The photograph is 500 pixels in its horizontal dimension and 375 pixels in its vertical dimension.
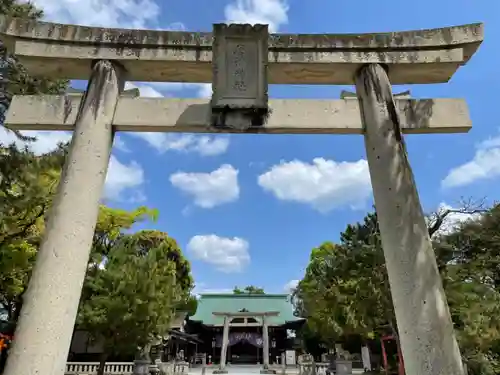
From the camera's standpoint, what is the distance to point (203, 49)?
4.80 metres

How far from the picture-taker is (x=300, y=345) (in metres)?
33.8

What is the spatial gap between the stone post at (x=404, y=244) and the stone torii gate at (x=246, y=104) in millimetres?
13

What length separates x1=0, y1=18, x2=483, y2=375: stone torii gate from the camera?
3.90 m

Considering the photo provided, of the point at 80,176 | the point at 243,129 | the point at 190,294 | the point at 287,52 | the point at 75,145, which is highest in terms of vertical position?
the point at 190,294

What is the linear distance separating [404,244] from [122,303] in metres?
11.1

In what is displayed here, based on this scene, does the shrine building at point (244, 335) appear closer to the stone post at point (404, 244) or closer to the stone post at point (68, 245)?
the stone post at point (404, 244)

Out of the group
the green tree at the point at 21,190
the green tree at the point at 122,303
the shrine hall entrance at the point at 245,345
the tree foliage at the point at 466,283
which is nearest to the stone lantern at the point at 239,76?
the green tree at the point at 21,190

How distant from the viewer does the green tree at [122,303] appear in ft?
41.7

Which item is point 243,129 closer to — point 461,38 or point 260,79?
point 260,79

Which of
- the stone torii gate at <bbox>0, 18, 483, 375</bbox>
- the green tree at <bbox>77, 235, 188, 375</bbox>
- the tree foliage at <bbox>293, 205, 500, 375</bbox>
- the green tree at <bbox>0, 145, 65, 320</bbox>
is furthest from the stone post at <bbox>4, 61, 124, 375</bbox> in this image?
the green tree at <bbox>77, 235, 188, 375</bbox>

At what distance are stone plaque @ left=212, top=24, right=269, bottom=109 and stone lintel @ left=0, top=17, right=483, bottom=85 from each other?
187 millimetres

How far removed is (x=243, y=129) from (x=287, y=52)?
1.22 m

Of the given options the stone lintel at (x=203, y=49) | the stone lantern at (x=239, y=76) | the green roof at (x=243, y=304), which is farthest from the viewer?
the green roof at (x=243, y=304)

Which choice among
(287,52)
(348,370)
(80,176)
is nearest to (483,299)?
(348,370)
